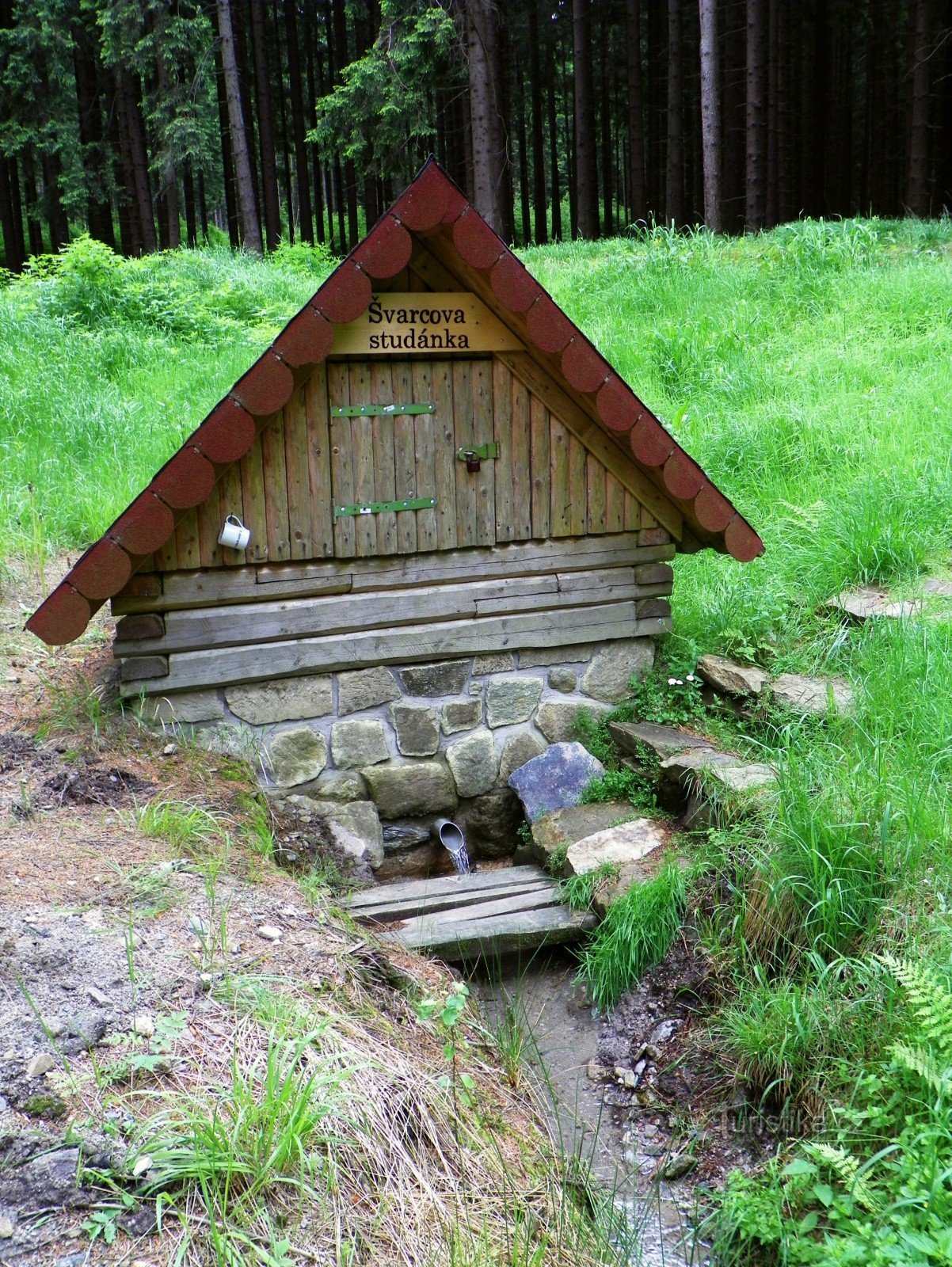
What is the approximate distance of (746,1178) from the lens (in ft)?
10.6

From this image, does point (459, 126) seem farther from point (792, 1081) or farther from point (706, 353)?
point (792, 1081)

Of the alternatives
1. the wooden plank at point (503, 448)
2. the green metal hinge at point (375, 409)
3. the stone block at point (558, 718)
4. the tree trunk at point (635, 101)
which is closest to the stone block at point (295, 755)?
the stone block at point (558, 718)

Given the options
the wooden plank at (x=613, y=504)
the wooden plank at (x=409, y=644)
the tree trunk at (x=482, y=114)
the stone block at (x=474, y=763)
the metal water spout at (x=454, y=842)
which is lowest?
the metal water spout at (x=454, y=842)

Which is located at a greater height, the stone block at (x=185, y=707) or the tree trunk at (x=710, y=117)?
the tree trunk at (x=710, y=117)

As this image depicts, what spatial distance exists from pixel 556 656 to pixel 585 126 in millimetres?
18868

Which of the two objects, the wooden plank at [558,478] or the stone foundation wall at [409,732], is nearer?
the stone foundation wall at [409,732]

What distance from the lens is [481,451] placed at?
5.39 meters

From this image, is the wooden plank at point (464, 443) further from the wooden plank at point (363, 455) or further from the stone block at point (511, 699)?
the stone block at point (511, 699)

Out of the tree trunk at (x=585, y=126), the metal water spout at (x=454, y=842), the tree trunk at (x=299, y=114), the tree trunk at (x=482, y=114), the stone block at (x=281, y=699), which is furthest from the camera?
the tree trunk at (x=299, y=114)

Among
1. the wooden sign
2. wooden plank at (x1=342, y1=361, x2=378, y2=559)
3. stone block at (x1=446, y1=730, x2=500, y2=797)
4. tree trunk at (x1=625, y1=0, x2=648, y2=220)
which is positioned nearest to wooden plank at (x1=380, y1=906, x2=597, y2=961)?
stone block at (x1=446, y1=730, x2=500, y2=797)

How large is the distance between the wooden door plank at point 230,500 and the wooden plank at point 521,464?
1.50 meters

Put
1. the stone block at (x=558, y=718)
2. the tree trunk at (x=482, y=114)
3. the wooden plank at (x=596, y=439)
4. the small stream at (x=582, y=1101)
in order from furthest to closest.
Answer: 1. the tree trunk at (x=482, y=114)
2. the stone block at (x=558, y=718)
3. the wooden plank at (x=596, y=439)
4. the small stream at (x=582, y=1101)

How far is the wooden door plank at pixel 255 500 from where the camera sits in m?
4.90

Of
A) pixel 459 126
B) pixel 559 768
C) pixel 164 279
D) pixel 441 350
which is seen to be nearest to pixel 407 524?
pixel 441 350
